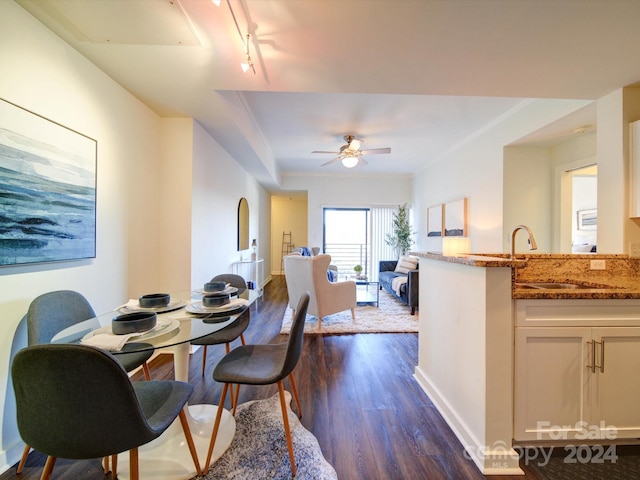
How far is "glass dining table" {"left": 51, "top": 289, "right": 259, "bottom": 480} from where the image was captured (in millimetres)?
1151

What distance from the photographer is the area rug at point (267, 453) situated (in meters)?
1.31

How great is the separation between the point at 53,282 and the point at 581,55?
3714 millimetres

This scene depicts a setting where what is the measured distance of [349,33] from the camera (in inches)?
59.1

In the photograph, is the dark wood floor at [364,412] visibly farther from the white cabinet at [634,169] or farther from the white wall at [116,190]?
the white cabinet at [634,169]

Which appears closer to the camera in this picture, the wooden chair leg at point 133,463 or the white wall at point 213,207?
the wooden chair leg at point 133,463

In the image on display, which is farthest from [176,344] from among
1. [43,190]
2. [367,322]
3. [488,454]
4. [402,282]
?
[402,282]

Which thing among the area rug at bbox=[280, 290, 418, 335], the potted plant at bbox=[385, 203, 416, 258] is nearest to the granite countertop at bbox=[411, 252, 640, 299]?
the area rug at bbox=[280, 290, 418, 335]

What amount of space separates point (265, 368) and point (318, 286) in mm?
1849

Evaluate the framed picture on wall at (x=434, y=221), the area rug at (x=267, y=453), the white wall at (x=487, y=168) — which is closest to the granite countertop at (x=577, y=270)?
the white wall at (x=487, y=168)

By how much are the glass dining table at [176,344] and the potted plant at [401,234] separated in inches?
201

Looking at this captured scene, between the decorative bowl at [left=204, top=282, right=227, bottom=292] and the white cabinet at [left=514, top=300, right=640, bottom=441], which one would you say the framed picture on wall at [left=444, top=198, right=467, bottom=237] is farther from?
the decorative bowl at [left=204, top=282, right=227, bottom=292]

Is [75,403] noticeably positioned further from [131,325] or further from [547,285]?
[547,285]

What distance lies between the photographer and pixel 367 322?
3.62m

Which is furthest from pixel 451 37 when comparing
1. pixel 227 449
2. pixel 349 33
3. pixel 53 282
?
pixel 53 282
